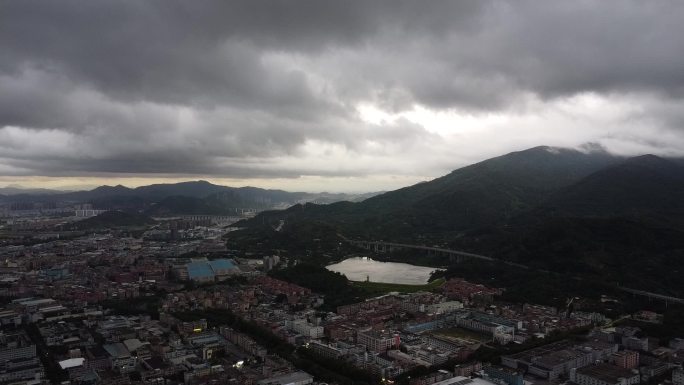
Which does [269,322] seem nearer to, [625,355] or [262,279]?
[262,279]

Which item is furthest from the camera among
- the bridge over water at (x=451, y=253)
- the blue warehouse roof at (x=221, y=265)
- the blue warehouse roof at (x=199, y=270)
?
the blue warehouse roof at (x=221, y=265)

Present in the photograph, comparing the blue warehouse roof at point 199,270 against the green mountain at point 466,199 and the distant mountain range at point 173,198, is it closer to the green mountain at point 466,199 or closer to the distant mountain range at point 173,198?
the green mountain at point 466,199

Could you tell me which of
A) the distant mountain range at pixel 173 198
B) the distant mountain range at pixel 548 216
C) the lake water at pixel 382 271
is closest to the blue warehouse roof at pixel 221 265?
the lake water at pixel 382 271

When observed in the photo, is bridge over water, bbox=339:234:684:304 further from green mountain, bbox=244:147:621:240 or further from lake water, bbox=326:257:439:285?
green mountain, bbox=244:147:621:240

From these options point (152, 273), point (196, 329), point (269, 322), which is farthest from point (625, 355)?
point (152, 273)

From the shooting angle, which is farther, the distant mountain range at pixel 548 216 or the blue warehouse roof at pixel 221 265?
the blue warehouse roof at pixel 221 265

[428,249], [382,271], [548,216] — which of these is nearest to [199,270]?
[382,271]

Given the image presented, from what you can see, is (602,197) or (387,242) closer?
(387,242)
